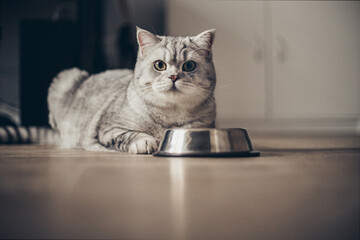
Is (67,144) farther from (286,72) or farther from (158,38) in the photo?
→ (286,72)

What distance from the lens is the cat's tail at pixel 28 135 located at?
1763mm

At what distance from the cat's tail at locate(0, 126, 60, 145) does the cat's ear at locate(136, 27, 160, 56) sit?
769mm

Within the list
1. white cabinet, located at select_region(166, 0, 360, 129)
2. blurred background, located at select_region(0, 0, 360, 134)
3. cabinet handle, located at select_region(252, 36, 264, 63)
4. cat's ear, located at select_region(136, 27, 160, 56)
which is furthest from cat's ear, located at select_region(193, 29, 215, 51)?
cabinet handle, located at select_region(252, 36, 264, 63)

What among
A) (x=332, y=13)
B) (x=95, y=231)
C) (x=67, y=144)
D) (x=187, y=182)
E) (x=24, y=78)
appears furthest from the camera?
(x=332, y=13)

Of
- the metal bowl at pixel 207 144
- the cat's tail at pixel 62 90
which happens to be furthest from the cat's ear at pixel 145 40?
the cat's tail at pixel 62 90

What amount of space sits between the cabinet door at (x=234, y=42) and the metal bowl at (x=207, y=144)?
2.98 m

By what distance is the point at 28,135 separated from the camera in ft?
5.99

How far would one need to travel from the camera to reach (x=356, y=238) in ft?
A: 1.24

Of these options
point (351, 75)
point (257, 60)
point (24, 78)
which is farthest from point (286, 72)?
point (24, 78)

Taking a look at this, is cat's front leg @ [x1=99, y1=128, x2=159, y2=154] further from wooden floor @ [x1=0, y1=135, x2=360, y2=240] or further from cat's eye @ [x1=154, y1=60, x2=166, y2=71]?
wooden floor @ [x1=0, y1=135, x2=360, y2=240]

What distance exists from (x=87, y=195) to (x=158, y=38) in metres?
1.04

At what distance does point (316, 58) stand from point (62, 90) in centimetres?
285

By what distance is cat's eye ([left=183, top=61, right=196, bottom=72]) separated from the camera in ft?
4.26

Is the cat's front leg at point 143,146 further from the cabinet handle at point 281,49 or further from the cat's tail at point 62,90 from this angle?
the cabinet handle at point 281,49
